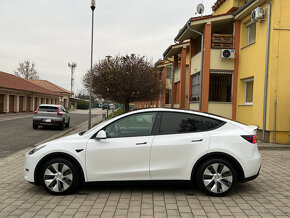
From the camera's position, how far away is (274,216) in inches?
150

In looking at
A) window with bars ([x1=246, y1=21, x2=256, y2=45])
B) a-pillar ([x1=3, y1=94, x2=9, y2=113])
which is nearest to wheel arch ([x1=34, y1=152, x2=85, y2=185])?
window with bars ([x1=246, y1=21, x2=256, y2=45])

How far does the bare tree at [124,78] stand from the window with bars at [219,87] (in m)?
6.52

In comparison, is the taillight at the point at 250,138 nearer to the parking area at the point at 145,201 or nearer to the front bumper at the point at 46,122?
the parking area at the point at 145,201

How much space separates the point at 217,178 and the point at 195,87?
11668mm

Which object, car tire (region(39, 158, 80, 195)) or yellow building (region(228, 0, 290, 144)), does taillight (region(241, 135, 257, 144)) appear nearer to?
car tire (region(39, 158, 80, 195))

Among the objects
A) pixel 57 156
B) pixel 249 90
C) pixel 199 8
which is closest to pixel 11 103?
pixel 199 8

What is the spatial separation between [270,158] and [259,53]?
5387 millimetres

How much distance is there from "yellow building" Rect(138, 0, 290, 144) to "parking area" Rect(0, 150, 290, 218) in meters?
6.20

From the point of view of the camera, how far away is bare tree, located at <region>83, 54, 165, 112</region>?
64.8ft

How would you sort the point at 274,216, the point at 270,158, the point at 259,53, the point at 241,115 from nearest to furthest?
the point at 274,216
the point at 270,158
the point at 259,53
the point at 241,115

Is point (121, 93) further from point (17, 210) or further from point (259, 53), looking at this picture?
point (17, 210)

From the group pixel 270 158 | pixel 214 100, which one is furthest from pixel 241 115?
pixel 270 158

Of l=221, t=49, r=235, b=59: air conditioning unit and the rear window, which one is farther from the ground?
l=221, t=49, r=235, b=59: air conditioning unit

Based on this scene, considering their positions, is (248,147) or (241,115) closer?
(248,147)
